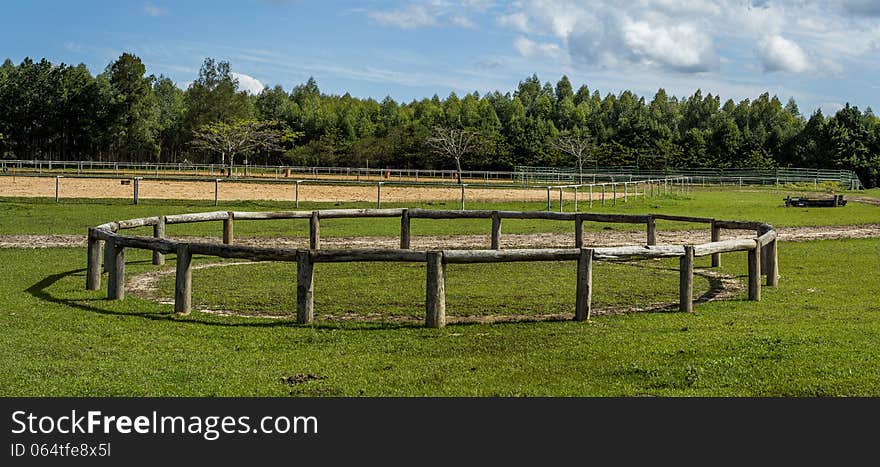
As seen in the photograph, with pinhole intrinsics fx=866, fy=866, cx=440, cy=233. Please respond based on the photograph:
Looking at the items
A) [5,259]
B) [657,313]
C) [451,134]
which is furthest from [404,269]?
[451,134]

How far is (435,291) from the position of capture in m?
10.1

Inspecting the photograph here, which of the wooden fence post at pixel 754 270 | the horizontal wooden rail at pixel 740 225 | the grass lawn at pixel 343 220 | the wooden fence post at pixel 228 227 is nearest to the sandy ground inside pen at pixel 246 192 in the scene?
the grass lawn at pixel 343 220

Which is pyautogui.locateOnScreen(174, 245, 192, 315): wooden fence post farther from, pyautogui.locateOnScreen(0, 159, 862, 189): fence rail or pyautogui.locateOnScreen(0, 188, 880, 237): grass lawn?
pyautogui.locateOnScreen(0, 159, 862, 189): fence rail

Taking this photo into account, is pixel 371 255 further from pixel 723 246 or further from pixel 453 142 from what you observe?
pixel 453 142

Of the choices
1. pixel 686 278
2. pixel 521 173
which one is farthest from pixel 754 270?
pixel 521 173

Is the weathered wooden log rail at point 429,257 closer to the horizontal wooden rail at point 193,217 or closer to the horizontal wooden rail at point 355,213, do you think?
the horizontal wooden rail at point 193,217

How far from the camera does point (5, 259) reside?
16531 millimetres

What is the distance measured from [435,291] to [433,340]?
0.81m

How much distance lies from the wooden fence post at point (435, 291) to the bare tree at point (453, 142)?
Result: 8488 centimetres

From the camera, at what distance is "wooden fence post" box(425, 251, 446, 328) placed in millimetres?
10039

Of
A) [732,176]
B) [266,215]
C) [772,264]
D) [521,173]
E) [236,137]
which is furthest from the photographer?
[236,137]

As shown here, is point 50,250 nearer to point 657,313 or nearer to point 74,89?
point 657,313

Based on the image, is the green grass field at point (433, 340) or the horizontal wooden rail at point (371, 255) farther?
the horizontal wooden rail at point (371, 255)

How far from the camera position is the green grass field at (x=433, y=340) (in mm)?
7266
